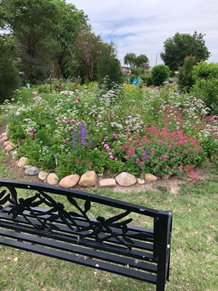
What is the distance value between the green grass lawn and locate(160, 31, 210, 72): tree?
4619cm

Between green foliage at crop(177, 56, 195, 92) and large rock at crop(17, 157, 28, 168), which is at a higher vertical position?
green foliage at crop(177, 56, 195, 92)

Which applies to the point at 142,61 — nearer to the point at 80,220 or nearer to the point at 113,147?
the point at 113,147

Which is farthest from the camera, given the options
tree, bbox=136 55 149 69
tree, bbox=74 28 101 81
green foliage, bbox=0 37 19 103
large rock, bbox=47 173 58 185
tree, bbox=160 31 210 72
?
tree, bbox=136 55 149 69

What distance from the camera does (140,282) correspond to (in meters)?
1.83

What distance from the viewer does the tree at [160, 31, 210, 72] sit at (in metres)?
42.6

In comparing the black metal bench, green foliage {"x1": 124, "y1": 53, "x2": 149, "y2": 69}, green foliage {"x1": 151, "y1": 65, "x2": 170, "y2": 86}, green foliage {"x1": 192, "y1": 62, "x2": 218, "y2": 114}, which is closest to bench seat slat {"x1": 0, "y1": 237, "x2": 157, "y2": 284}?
the black metal bench

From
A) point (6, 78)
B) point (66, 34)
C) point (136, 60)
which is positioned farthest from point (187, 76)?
point (136, 60)

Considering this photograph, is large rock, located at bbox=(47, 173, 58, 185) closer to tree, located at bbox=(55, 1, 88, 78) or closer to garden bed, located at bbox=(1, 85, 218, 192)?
garden bed, located at bbox=(1, 85, 218, 192)

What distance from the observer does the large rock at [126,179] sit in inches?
125

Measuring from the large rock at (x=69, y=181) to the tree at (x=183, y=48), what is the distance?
45.8 meters

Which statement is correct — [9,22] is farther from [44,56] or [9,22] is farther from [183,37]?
[183,37]

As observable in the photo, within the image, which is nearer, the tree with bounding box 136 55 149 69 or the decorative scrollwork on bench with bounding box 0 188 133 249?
the decorative scrollwork on bench with bounding box 0 188 133 249

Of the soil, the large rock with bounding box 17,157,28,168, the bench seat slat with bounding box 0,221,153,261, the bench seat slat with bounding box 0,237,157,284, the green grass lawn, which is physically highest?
the bench seat slat with bounding box 0,221,153,261

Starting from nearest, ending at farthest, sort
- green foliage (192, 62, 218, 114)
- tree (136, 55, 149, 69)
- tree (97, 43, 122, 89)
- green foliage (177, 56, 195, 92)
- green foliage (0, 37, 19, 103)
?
green foliage (192, 62, 218, 114), tree (97, 43, 122, 89), green foliage (0, 37, 19, 103), green foliage (177, 56, 195, 92), tree (136, 55, 149, 69)
